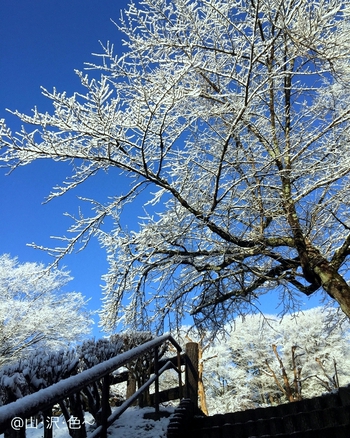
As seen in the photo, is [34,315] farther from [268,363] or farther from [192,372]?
[268,363]

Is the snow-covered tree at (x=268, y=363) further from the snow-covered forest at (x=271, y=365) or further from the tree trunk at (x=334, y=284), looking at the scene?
the tree trunk at (x=334, y=284)

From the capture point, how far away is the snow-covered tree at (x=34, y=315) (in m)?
14.1

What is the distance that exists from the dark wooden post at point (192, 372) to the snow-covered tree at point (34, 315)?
10.4m

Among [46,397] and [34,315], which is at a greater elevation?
[34,315]

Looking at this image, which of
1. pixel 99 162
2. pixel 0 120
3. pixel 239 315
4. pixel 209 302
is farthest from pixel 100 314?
pixel 0 120

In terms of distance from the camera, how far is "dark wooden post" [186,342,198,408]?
4.38m

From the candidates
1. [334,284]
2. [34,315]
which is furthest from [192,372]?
[34,315]

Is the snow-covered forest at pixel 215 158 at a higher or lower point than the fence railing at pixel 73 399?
higher

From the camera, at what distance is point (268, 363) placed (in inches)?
936

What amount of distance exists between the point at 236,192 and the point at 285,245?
1398 mm

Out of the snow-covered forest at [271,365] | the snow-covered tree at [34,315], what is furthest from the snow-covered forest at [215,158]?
the snow-covered forest at [271,365]

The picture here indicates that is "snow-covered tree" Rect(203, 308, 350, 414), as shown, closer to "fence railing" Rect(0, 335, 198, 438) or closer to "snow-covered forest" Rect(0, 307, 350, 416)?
"snow-covered forest" Rect(0, 307, 350, 416)

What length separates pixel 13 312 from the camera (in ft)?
48.5

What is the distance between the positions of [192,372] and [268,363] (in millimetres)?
21390
